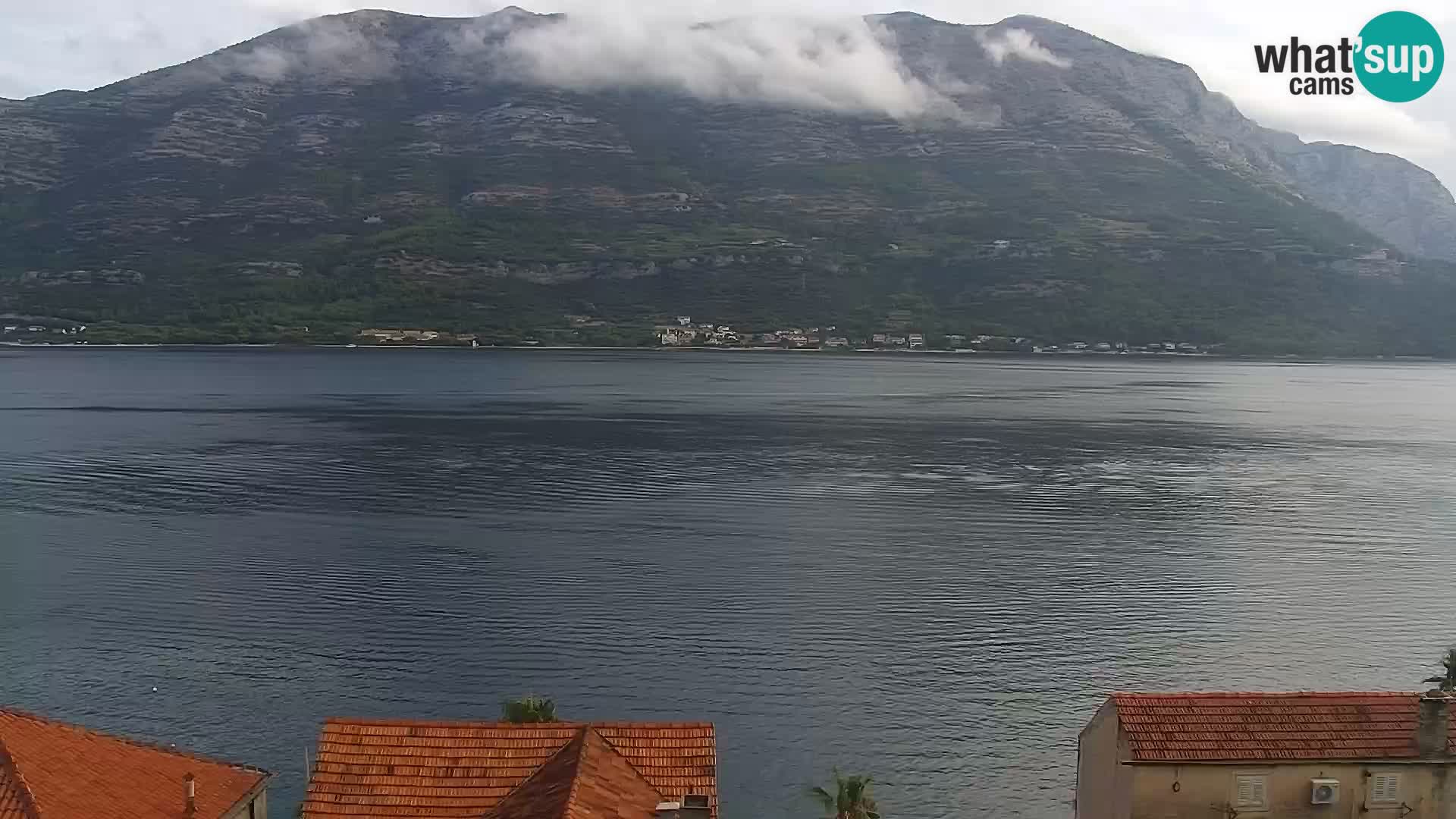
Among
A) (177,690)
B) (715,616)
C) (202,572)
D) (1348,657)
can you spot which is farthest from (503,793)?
(202,572)

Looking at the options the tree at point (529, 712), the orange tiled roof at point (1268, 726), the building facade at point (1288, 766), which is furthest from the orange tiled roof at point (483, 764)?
the tree at point (529, 712)

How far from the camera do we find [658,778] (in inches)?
969

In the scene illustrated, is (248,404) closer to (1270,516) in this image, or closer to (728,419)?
(728,419)

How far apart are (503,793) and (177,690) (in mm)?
32738

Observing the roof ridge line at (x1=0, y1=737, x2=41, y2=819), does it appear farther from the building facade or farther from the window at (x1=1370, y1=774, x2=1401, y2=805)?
the window at (x1=1370, y1=774, x2=1401, y2=805)

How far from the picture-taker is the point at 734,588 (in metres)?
70.5

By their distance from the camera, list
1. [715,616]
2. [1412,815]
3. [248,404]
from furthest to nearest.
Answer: [248,404], [715,616], [1412,815]

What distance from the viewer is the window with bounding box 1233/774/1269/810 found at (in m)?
27.6

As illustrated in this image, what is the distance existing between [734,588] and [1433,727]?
45294 millimetres

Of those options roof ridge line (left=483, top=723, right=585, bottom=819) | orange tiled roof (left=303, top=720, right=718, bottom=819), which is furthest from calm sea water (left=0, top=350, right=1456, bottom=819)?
roof ridge line (left=483, top=723, right=585, bottom=819)

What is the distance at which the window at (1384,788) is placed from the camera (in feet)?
90.6

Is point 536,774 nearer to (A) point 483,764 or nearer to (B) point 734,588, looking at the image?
(A) point 483,764

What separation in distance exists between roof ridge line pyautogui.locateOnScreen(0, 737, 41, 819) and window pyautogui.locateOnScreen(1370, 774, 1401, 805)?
26467 mm

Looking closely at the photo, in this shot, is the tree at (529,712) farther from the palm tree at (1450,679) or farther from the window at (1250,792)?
the palm tree at (1450,679)
